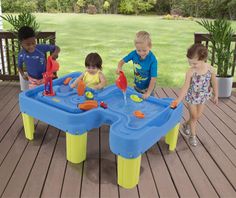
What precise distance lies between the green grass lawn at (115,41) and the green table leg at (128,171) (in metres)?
4.30

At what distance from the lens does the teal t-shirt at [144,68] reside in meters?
3.59

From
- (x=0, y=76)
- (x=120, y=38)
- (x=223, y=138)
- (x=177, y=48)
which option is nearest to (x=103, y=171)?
(x=223, y=138)

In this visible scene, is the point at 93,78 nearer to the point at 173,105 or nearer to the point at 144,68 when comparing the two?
the point at 144,68

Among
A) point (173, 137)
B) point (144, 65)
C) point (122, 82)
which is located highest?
point (144, 65)

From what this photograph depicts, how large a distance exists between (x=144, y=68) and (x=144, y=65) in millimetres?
37

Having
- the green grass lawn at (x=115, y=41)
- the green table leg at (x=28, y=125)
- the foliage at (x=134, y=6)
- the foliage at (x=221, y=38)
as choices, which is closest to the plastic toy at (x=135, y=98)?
the green table leg at (x=28, y=125)

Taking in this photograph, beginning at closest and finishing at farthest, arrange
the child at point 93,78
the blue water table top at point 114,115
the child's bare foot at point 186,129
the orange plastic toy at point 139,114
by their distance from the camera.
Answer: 1. the blue water table top at point 114,115
2. the orange plastic toy at point 139,114
3. the child at point 93,78
4. the child's bare foot at point 186,129

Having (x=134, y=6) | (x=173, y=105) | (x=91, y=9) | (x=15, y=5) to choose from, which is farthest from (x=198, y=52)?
(x=134, y=6)

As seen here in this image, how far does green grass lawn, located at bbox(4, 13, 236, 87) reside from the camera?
8.16 metres

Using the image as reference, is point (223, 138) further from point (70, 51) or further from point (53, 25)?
point (53, 25)

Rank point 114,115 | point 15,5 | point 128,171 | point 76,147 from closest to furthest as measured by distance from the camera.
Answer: point 128,171 → point 114,115 → point 76,147 → point 15,5

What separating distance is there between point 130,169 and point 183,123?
5.04 feet

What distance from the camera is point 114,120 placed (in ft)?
9.69

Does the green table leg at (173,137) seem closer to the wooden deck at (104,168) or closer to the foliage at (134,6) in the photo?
the wooden deck at (104,168)
